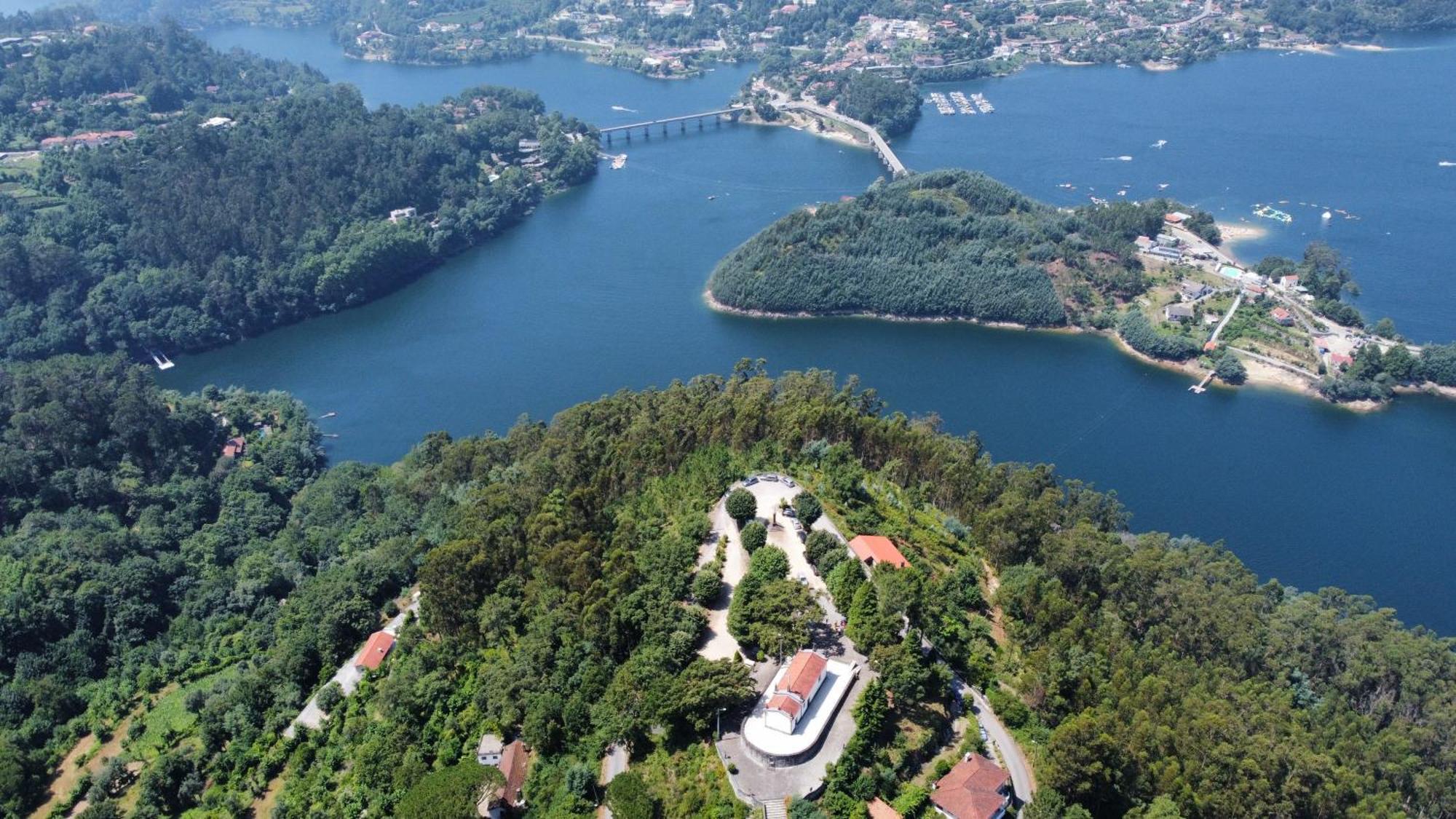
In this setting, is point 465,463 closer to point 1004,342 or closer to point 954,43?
point 1004,342

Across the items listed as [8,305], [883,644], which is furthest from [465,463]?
[8,305]

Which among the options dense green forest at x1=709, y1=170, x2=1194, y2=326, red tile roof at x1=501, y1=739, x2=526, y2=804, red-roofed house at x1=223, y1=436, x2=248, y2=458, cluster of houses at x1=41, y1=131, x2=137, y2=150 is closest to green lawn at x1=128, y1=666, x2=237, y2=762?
red tile roof at x1=501, y1=739, x2=526, y2=804

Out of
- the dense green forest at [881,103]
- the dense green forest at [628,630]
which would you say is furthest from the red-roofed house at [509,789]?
the dense green forest at [881,103]

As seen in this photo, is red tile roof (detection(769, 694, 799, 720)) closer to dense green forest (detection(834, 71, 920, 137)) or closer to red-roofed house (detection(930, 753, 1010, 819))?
red-roofed house (detection(930, 753, 1010, 819))

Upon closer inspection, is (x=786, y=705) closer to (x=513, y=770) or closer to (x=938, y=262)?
(x=513, y=770)

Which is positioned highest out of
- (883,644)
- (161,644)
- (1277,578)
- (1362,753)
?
(883,644)

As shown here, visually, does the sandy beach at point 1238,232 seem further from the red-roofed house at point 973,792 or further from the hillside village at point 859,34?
the red-roofed house at point 973,792
